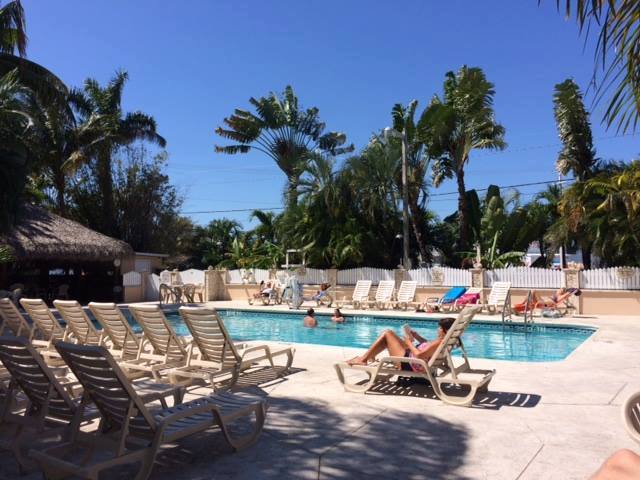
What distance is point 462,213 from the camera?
2264 cm

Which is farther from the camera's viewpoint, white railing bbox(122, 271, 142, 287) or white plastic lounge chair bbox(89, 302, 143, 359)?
white railing bbox(122, 271, 142, 287)

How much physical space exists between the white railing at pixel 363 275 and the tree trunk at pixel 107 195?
14.6 metres

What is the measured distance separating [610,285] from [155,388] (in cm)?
1527

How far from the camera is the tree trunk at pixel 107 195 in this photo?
2962cm

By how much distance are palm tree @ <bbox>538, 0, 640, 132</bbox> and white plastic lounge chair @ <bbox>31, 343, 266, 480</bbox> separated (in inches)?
115

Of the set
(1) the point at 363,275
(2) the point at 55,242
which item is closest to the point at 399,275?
(1) the point at 363,275

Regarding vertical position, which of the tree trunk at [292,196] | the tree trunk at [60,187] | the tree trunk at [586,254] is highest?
the tree trunk at [60,187]

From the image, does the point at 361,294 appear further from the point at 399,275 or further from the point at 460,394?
the point at 460,394

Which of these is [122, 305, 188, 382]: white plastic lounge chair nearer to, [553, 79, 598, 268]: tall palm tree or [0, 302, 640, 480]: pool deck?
[0, 302, 640, 480]: pool deck

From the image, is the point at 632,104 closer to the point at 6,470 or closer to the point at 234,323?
the point at 6,470

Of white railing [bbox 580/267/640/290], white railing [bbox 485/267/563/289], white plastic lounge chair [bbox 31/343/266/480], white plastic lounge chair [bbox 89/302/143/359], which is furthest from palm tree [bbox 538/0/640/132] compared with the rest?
white railing [bbox 485/267/563/289]

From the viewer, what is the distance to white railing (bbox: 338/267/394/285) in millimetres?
21391

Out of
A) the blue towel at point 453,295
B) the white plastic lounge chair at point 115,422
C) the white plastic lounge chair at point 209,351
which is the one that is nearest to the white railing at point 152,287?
the blue towel at point 453,295

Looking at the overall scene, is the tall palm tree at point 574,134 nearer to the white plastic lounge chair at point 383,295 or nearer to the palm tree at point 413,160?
the palm tree at point 413,160
